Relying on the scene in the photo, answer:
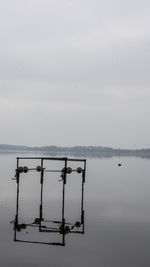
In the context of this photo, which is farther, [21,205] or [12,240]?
[21,205]

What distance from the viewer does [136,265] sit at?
2453 centimetres

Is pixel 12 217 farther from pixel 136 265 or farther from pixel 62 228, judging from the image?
pixel 136 265

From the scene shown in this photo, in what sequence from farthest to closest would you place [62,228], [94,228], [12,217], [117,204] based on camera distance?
[117,204], [12,217], [94,228], [62,228]

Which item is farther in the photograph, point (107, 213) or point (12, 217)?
point (107, 213)

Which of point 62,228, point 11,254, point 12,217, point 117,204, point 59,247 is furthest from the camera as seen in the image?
point 117,204

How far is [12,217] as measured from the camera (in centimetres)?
3962

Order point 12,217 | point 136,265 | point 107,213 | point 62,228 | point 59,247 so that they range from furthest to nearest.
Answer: point 107,213, point 12,217, point 62,228, point 59,247, point 136,265

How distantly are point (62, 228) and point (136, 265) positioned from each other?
7.62 meters

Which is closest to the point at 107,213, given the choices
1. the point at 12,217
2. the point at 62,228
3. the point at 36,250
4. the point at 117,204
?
the point at 117,204

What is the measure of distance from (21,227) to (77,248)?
17.7 ft

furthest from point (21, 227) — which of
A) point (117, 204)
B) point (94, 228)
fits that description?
point (117, 204)

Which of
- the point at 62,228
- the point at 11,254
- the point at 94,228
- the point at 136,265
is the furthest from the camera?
the point at 94,228

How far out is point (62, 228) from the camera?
3008 centimetres

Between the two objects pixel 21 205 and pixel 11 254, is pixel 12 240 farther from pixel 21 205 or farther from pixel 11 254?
pixel 21 205
